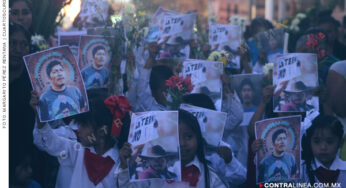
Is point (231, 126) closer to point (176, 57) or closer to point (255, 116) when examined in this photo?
point (255, 116)

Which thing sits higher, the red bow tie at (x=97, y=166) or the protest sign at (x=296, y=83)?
the protest sign at (x=296, y=83)

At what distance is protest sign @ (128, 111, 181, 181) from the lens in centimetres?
340

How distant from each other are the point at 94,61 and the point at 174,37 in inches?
51.3

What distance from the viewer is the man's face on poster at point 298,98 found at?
426cm

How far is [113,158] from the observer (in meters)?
3.74

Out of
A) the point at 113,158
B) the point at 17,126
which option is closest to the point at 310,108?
the point at 113,158

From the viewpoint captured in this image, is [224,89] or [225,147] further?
[224,89]

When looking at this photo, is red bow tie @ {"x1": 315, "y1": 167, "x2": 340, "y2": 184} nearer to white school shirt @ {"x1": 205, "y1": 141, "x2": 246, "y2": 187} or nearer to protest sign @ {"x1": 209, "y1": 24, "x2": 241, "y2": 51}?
white school shirt @ {"x1": 205, "y1": 141, "x2": 246, "y2": 187}

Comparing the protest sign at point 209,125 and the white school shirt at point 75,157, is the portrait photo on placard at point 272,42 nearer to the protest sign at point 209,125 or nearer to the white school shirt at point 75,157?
the protest sign at point 209,125

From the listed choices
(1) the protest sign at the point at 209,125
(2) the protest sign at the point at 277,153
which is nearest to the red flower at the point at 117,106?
(1) the protest sign at the point at 209,125

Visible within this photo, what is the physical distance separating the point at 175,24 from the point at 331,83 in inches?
80.7

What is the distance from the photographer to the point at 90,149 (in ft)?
12.3

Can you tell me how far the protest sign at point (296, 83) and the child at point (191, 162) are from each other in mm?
912

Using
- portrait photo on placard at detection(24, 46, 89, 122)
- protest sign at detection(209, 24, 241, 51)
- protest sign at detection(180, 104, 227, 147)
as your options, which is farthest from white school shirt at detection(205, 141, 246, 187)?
protest sign at detection(209, 24, 241, 51)
